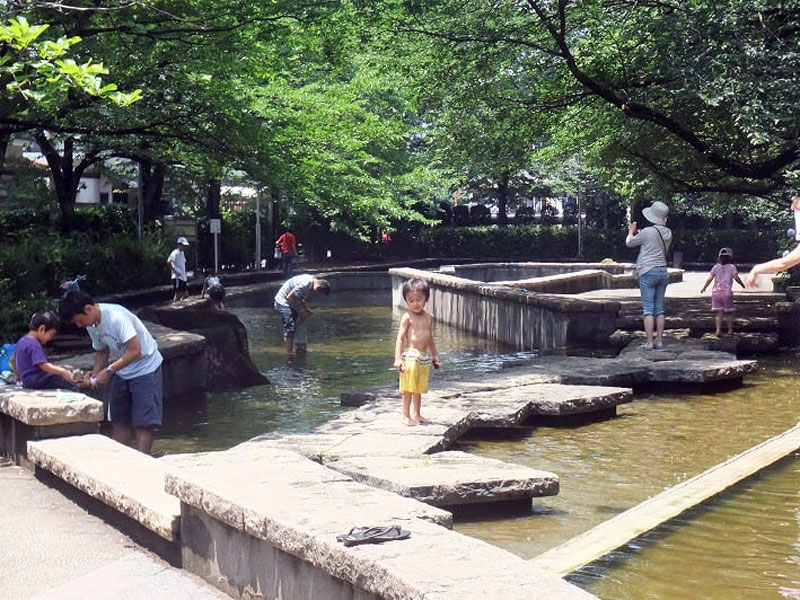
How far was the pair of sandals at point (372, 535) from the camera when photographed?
450 centimetres

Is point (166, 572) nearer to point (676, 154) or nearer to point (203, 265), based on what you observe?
point (676, 154)

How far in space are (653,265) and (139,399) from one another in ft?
27.1

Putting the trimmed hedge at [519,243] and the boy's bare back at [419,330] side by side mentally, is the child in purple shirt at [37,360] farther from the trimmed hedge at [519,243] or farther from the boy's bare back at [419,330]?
the trimmed hedge at [519,243]

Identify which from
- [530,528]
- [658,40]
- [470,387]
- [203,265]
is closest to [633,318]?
[658,40]

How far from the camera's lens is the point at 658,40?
1636 centimetres

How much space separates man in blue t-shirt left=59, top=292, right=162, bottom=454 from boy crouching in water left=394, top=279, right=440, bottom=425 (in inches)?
80.3

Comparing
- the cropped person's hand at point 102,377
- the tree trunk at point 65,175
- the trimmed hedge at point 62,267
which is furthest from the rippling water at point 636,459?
the tree trunk at point 65,175

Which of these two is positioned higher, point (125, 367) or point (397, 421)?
point (125, 367)

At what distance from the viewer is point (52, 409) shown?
827cm

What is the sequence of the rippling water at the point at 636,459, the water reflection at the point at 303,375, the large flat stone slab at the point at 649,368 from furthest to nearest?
the large flat stone slab at the point at 649,368, the water reflection at the point at 303,375, the rippling water at the point at 636,459

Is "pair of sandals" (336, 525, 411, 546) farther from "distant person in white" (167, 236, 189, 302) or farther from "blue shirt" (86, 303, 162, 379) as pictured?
"distant person in white" (167, 236, 189, 302)

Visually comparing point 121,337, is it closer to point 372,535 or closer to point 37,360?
point 37,360

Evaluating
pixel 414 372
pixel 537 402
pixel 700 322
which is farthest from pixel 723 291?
pixel 414 372

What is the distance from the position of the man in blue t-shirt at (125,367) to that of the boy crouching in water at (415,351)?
2039 mm
